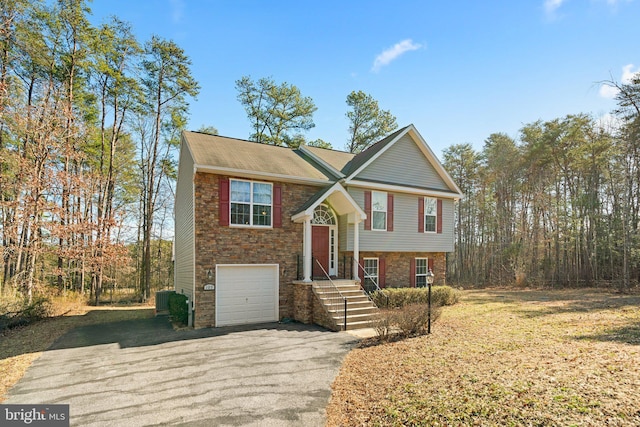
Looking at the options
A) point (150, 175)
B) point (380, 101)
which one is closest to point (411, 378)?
point (150, 175)

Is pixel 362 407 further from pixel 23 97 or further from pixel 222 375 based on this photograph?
pixel 23 97

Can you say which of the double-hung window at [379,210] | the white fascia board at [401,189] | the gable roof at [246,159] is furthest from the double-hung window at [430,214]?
the gable roof at [246,159]

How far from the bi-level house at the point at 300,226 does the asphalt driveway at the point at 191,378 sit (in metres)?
1.70

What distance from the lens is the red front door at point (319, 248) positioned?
12.9 metres

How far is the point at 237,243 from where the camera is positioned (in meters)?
11.2

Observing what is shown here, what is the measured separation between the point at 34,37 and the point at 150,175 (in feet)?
28.4

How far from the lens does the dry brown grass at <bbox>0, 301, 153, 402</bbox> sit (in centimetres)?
674

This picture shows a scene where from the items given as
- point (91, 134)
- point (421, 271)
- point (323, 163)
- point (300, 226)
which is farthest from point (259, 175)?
point (91, 134)

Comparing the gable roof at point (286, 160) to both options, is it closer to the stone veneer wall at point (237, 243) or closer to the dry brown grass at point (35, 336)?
the stone veneer wall at point (237, 243)

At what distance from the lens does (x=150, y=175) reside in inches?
848

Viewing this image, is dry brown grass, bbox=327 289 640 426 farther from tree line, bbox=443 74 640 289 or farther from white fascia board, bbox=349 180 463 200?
tree line, bbox=443 74 640 289

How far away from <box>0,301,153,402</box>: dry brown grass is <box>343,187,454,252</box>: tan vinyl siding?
32.3 feet

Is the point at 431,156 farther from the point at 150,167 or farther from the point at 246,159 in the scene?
the point at 150,167

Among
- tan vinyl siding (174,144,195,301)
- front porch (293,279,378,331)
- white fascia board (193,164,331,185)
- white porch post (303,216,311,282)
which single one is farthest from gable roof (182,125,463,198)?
front porch (293,279,378,331)
